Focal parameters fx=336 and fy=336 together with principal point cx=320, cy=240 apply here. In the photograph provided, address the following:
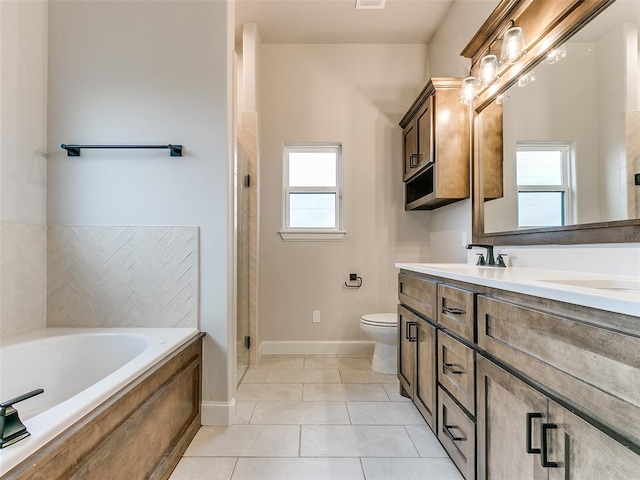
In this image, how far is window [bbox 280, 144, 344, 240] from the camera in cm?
322

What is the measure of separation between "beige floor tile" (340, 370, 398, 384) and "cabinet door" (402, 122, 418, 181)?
1629 mm

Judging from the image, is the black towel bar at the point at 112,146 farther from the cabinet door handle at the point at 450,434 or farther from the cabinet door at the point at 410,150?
the cabinet door handle at the point at 450,434

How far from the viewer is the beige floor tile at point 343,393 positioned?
2221 mm

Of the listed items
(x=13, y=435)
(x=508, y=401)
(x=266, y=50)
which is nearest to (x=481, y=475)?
(x=508, y=401)

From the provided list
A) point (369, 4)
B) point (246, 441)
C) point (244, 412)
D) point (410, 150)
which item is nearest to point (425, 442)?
point (246, 441)

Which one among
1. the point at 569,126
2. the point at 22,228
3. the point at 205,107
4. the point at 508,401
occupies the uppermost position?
the point at 205,107

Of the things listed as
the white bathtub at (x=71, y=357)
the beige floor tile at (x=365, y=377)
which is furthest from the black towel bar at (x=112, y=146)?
the beige floor tile at (x=365, y=377)

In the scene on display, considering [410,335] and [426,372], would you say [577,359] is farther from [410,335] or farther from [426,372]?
[410,335]

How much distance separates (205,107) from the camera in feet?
6.41

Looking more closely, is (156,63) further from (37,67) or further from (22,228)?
(22,228)

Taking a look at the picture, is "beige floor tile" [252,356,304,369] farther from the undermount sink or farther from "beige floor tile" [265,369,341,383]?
the undermount sink

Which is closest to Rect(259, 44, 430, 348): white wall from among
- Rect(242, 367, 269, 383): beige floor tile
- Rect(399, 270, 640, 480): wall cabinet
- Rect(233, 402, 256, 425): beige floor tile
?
Rect(242, 367, 269, 383): beige floor tile

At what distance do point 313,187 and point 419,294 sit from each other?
171 cm

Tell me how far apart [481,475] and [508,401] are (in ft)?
1.20
